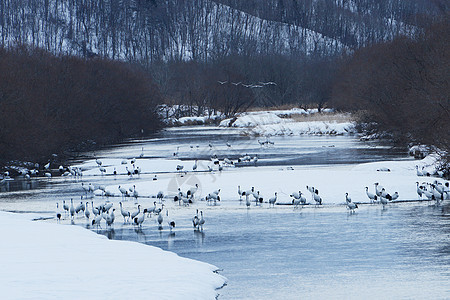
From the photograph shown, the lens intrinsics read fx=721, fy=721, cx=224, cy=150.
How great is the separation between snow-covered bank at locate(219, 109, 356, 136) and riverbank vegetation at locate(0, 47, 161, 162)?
1061cm

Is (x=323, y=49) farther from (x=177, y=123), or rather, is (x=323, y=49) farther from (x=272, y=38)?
(x=177, y=123)

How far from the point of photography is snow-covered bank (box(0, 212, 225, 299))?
11547 millimetres

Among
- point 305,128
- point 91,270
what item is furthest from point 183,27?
point 91,270

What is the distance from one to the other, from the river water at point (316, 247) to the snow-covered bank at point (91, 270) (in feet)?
2.62

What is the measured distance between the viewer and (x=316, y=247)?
1680 cm

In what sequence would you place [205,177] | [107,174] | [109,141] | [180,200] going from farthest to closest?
[109,141]
[107,174]
[205,177]
[180,200]

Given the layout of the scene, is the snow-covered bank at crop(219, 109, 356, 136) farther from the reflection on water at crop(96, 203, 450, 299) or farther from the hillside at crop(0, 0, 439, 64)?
the hillside at crop(0, 0, 439, 64)

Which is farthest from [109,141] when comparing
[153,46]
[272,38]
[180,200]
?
[272,38]

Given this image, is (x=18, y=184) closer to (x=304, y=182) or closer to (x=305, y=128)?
(x=304, y=182)

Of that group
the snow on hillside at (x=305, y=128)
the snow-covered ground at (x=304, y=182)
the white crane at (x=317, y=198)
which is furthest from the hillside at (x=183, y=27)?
the white crane at (x=317, y=198)

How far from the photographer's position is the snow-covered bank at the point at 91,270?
37.9ft

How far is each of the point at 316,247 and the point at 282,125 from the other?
5364 cm

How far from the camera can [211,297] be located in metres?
12.3

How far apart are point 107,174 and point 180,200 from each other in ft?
41.4
